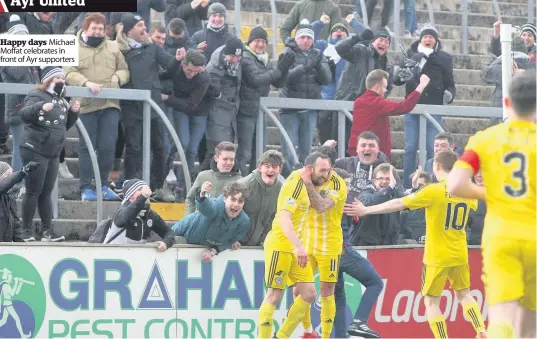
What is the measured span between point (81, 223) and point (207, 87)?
2025 mm

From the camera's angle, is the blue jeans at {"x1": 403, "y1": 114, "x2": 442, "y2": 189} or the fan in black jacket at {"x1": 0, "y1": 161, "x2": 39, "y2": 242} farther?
the blue jeans at {"x1": 403, "y1": 114, "x2": 442, "y2": 189}

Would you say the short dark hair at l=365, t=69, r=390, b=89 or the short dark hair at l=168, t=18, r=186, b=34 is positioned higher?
the short dark hair at l=168, t=18, r=186, b=34

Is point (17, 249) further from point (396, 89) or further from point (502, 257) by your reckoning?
point (396, 89)

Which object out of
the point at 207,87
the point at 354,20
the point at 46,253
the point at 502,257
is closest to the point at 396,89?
the point at 354,20

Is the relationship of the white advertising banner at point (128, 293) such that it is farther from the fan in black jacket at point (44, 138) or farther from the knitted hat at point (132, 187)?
the fan in black jacket at point (44, 138)

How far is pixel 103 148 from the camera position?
15320mm

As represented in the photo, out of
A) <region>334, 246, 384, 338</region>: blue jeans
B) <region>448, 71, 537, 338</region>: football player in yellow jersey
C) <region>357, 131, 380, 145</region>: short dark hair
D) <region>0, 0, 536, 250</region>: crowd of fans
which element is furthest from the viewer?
<region>357, 131, 380, 145</region>: short dark hair

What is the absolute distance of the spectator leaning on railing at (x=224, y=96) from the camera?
52.4ft

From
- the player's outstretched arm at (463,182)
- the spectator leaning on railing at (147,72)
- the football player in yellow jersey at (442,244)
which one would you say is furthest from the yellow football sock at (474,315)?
the player's outstretched arm at (463,182)

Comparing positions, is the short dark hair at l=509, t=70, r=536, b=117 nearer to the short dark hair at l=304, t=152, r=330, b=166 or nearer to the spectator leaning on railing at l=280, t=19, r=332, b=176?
the short dark hair at l=304, t=152, r=330, b=166

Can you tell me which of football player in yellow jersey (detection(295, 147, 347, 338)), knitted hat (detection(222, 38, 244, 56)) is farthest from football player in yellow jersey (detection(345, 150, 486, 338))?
knitted hat (detection(222, 38, 244, 56))

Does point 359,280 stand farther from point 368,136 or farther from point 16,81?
point 16,81

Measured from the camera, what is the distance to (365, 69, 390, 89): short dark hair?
16.4 metres

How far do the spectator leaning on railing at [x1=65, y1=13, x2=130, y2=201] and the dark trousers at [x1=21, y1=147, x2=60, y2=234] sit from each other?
783 millimetres
